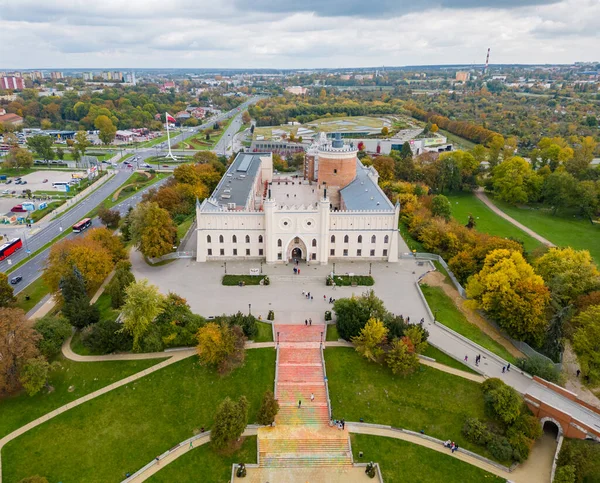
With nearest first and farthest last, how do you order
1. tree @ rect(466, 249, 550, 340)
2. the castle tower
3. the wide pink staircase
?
the wide pink staircase → tree @ rect(466, 249, 550, 340) → the castle tower

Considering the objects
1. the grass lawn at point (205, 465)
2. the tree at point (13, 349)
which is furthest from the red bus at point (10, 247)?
the grass lawn at point (205, 465)

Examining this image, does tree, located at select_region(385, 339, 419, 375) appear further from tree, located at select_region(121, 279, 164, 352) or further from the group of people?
tree, located at select_region(121, 279, 164, 352)

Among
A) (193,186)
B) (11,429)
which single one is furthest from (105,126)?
(11,429)

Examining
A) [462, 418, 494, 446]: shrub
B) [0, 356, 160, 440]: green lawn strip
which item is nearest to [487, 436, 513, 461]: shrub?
[462, 418, 494, 446]: shrub

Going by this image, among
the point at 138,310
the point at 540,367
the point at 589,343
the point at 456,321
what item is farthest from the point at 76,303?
the point at 589,343

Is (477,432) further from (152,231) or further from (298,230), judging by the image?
(152,231)

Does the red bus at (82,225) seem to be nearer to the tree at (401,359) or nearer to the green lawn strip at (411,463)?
the tree at (401,359)
